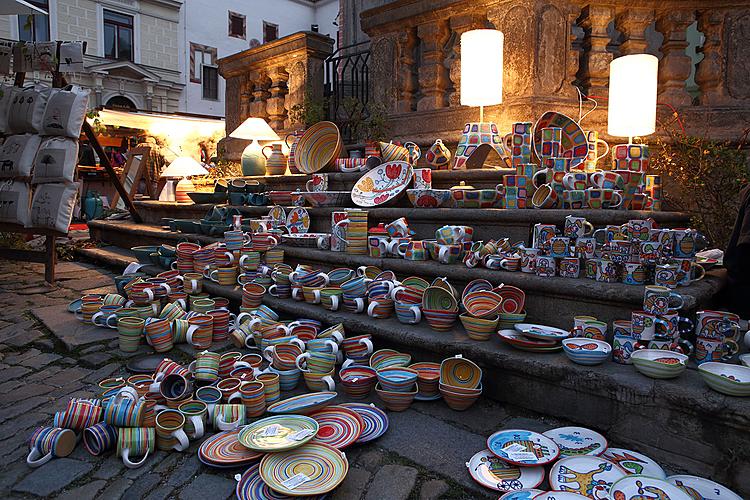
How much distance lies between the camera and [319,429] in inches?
80.0

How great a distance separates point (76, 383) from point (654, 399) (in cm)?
275

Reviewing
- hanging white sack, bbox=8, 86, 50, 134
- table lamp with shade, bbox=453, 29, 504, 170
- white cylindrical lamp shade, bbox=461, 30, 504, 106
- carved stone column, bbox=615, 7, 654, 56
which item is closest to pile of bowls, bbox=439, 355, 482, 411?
table lamp with shade, bbox=453, 29, 504, 170

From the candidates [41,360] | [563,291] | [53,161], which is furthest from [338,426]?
[53,161]

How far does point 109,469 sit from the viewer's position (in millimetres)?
1844

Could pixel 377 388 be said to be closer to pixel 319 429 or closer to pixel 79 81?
pixel 319 429

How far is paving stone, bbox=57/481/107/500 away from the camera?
1676 millimetres

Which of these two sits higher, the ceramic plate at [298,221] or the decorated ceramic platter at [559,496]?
the ceramic plate at [298,221]

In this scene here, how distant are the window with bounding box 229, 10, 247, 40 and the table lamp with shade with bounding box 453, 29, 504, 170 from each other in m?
22.5

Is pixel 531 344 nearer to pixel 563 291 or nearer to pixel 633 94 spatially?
pixel 563 291

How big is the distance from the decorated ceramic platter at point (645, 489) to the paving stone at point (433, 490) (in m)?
0.53

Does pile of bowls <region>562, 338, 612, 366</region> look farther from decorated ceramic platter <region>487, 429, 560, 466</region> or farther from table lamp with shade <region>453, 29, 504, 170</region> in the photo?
table lamp with shade <region>453, 29, 504, 170</region>

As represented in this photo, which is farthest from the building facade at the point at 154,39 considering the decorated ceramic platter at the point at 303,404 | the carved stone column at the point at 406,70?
the decorated ceramic platter at the point at 303,404

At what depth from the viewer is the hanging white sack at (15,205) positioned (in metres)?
4.72

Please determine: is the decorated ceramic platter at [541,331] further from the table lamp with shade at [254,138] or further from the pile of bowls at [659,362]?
the table lamp with shade at [254,138]
